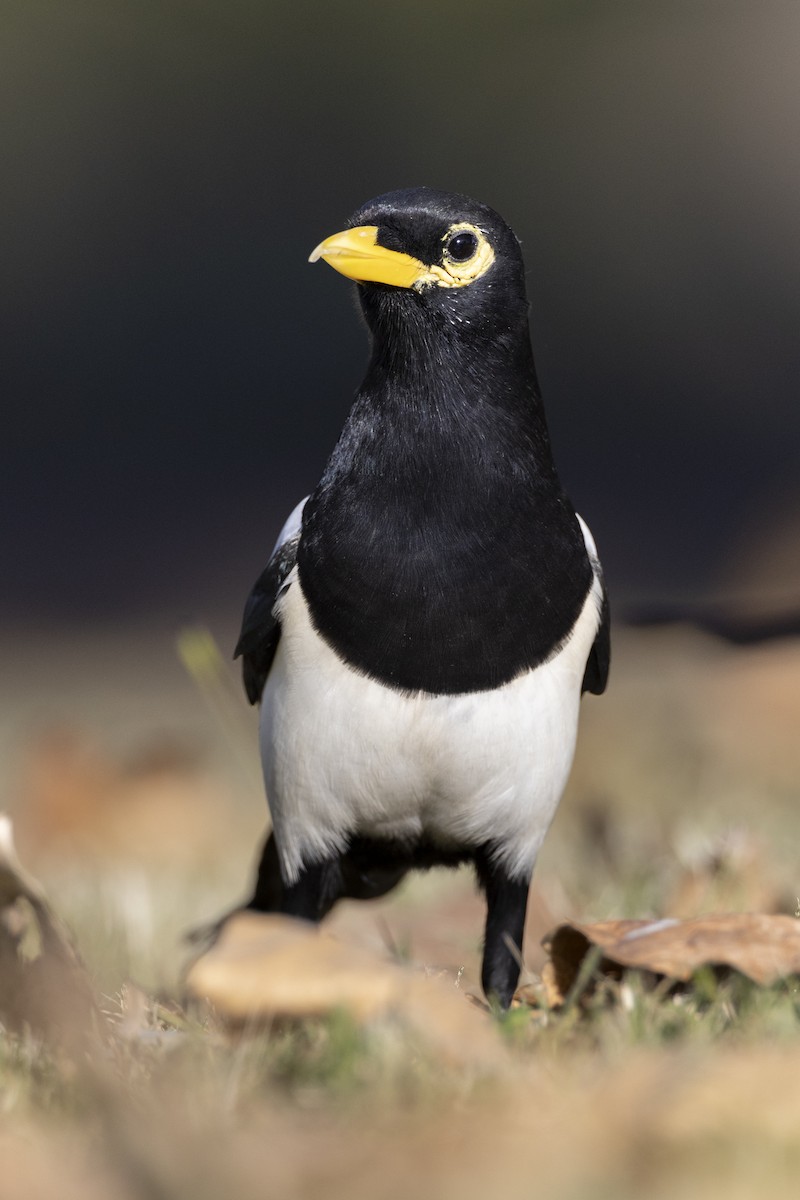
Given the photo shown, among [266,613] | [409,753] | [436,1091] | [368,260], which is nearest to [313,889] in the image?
[409,753]

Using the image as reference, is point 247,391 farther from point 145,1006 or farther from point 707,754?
point 145,1006

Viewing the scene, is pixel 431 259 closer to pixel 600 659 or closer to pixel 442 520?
pixel 442 520

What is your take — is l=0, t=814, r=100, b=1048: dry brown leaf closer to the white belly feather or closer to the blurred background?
the white belly feather

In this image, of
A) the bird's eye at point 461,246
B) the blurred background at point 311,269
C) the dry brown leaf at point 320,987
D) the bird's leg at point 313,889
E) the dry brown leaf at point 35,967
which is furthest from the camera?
the blurred background at point 311,269

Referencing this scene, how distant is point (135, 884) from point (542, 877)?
3.02 ft

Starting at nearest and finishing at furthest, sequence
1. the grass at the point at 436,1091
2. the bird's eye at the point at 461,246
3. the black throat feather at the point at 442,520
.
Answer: the grass at the point at 436,1091 < the black throat feather at the point at 442,520 < the bird's eye at the point at 461,246

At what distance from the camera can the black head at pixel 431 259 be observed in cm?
285

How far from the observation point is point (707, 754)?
14.7 feet

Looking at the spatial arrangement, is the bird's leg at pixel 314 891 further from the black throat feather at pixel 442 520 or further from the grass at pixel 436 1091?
the black throat feather at pixel 442 520

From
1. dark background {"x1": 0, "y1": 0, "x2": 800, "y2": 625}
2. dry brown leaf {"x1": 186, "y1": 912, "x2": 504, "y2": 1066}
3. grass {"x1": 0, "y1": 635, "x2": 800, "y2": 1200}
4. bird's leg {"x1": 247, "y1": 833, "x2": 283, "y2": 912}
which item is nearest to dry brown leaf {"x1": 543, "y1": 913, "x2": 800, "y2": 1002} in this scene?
grass {"x1": 0, "y1": 635, "x2": 800, "y2": 1200}

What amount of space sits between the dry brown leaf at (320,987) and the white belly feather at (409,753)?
0.88 meters

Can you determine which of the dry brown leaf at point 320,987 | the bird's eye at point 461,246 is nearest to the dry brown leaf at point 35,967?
the dry brown leaf at point 320,987

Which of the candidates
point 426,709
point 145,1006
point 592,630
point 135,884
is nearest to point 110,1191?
point 145,1006

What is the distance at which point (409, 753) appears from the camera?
2.78 meters
